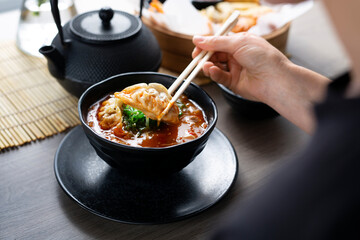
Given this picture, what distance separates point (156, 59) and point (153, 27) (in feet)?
0.95

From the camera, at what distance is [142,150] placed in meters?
0.96

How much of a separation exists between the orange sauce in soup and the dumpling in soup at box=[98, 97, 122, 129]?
0.04 feet

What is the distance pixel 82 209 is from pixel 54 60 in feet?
1.85

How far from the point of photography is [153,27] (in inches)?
69.6

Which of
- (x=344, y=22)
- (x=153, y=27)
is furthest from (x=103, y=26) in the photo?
(x=344, y=22)

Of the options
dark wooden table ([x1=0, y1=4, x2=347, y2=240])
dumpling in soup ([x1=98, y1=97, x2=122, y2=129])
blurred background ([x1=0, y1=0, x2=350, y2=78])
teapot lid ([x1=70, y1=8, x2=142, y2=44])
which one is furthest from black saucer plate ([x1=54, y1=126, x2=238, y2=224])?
blurred background ([x1=0, y1=0, x2=350, y2=78])

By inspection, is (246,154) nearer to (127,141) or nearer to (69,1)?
(127,141)

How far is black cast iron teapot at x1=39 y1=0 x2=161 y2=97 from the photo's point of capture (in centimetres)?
141

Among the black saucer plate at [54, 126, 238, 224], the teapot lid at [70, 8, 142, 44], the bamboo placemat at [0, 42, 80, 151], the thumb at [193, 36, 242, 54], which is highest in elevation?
the thumb at [193, 36, 242, 54]

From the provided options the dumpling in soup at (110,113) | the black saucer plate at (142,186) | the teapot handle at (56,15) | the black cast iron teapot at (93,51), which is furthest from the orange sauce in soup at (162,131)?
the teapot handle at (56,15)

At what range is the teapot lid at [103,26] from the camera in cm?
142

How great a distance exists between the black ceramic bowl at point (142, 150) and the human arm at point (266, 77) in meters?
0.22

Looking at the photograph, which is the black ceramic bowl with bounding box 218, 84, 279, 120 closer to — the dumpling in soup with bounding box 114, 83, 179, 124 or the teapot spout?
the dumpling in soup with bounding box 114, 83, 179, 124

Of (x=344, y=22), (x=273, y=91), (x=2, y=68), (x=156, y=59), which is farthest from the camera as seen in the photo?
(x=2, y=68)
